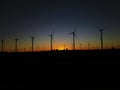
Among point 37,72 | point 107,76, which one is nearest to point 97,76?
point 107,76

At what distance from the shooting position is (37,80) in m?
31.2

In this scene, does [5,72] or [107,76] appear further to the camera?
[5,72]

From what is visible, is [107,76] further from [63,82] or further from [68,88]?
[68,88]

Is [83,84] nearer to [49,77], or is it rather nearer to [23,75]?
[49,77]

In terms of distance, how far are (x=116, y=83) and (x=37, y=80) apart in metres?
11.1

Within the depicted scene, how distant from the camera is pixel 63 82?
29859 mm

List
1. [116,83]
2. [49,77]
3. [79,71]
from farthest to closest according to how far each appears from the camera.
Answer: [79,71] < [49,77] < [116,83]

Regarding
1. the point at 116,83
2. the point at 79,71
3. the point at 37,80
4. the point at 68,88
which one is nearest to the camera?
the point at 68,88

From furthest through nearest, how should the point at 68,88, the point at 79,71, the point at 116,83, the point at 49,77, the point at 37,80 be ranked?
1. the point at 79,71
2. the point at 49,77
3. the point at 37,80
4. the point at 116,83
5. the point at 68,88

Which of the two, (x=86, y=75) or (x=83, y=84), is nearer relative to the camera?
(x=83, y=84)

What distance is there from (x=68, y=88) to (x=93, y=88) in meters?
3.07

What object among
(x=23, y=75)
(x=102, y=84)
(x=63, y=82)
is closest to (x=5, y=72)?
(x=23, y=75)

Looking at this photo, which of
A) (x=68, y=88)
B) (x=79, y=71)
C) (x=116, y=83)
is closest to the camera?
(x=68, y=88)

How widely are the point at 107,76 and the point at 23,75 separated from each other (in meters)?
13.6
